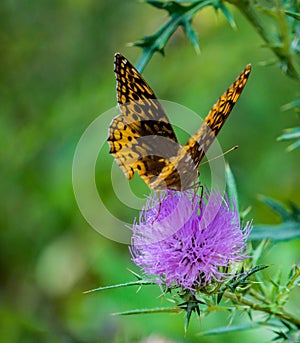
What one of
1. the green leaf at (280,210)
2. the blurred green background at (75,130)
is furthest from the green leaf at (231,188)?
the blurred green background at (75,130)

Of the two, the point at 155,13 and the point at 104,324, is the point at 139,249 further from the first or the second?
the point at 155,13

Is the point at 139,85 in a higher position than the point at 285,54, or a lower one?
higher

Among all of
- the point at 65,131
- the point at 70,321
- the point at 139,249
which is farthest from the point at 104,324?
the point at 139,249

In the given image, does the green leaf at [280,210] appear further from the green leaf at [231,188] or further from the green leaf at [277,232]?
the green leaf at [231,188]

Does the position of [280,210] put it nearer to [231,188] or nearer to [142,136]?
[231,188]

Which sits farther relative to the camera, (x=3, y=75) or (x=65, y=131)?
(x=3, y=75)

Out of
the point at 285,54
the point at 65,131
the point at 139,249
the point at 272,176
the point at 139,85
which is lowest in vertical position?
the point at 272,176
